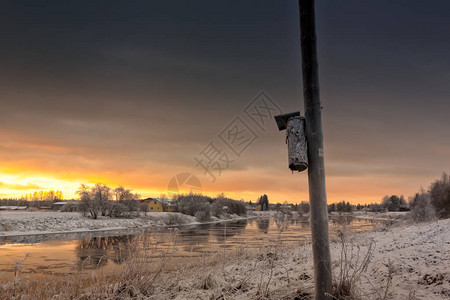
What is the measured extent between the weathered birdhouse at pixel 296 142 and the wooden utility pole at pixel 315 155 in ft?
0.41

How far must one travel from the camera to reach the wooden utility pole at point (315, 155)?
3863 mm

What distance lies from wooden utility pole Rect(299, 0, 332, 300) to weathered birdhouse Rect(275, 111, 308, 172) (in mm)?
125

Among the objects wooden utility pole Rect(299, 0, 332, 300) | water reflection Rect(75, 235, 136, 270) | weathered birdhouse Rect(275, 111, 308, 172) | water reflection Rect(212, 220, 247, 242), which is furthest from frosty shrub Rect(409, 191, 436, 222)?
weathered birdhouse Rect(275, 111, 308, 172)

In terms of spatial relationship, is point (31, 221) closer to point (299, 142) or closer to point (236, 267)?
point (236, 267)

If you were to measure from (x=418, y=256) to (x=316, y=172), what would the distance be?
453cm

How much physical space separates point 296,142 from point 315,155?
0.32 meters

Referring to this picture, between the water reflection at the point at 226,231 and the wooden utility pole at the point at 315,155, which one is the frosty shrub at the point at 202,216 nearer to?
the water reflection at the point at 226,231

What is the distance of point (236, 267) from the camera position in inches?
327

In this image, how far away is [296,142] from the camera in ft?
13.1

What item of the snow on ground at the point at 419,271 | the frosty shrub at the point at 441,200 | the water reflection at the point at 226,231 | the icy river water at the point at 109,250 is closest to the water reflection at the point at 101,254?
the icy river water at the point at 109,250

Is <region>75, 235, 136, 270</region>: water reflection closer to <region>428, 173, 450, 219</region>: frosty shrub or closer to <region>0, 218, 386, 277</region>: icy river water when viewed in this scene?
<region>0, 218, 386, 277</region>: icy river water

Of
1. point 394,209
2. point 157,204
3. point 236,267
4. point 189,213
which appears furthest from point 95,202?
point 394,209

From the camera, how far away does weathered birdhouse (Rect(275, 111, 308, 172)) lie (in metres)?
3.89

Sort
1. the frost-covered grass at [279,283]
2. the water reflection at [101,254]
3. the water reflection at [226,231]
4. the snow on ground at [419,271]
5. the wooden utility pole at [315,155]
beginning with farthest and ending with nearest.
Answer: the water reflection at [226,231], the water reflection at [101,254], the frost-covered grass at [279,283], the snow on ground at [419,271], the wooden utility pole at [315,155]
